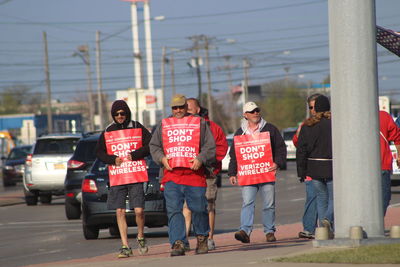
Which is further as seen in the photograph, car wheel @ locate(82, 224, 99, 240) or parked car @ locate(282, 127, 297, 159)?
parked car @ locate(282, 127, 297, 159)

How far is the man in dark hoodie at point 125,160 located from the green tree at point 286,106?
116 meters

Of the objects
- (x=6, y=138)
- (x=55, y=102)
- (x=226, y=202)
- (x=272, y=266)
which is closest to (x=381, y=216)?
(x=272, y=266)

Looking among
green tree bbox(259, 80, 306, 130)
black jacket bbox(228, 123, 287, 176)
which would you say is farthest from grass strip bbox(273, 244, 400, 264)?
green tree bbox(259, 80, 306, 130)

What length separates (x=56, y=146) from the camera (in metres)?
27.5

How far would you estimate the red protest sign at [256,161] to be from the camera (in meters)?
13.9

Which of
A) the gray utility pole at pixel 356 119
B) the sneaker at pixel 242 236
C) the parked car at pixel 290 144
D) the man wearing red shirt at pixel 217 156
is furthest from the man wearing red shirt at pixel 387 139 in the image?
the parked car at pixel 290 144

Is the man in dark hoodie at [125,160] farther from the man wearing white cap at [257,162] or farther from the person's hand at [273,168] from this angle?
the person's hand at [273,168]

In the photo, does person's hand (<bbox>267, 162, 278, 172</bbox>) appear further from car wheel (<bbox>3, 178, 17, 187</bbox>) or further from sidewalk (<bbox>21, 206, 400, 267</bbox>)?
car wheel (<bbox>3, 178, 17, 187</bbox>)

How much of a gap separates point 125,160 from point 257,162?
6.29 ft

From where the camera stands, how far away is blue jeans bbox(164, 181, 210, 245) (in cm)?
1162

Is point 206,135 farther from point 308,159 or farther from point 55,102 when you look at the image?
point 55,102

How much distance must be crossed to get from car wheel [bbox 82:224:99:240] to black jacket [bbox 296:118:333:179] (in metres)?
4.56

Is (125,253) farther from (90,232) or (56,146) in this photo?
(56,146)

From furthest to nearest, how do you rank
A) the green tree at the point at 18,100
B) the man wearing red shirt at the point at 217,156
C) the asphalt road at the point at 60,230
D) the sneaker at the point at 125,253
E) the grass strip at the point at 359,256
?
the green tree at the point at 18,100 < the asphalt road at the point at 60,230 < the man wearing red shirt at the point at 217,156 < the sneaker at the point at 125,253 < the grass strip at the point at 359,256
